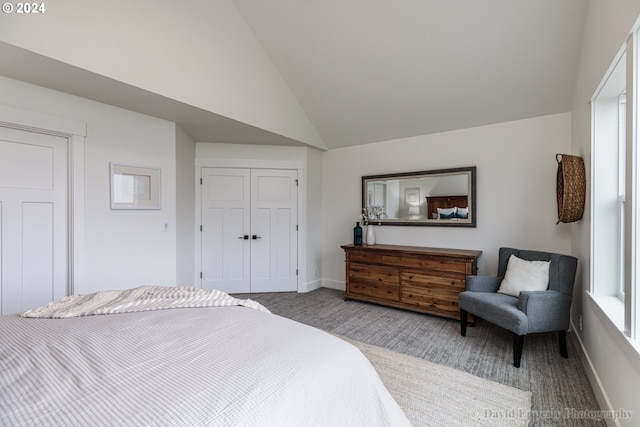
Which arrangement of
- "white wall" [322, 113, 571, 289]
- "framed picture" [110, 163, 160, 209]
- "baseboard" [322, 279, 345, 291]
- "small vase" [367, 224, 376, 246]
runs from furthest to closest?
"baseboard" [322, 279, 345, 291]
"small vase" [367, 224, 376, 246]
"white wall" [322, 113, 571, 289]
"framed picture" [110, 163, 160, 209]

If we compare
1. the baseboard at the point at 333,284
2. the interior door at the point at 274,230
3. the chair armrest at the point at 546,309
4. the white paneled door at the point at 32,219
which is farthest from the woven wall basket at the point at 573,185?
the white paneled door at the point at 32,219

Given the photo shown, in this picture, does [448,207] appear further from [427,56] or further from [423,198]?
[427,56]

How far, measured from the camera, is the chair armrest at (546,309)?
7.57ft

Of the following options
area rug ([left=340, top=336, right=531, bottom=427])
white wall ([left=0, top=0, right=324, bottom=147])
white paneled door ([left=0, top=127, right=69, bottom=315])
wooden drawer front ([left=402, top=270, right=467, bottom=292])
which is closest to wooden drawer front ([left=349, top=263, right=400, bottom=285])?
wooden drawer front ([left=402, top=270, right=467, bottom=292])

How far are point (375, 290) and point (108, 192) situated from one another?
316cm

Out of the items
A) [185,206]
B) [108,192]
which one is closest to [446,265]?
[185,206]

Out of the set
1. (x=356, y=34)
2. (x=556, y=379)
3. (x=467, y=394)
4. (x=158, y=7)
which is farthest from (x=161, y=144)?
(x=556, y=379)

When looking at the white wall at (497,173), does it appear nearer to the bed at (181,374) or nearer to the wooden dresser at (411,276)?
the wooden dresser at (411,276)

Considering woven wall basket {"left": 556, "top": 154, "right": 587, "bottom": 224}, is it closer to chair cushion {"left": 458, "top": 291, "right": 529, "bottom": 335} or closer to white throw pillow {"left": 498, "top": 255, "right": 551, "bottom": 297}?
white throw pillow {"left": 498, "top": 255, "right": 551, "bottom": 297}

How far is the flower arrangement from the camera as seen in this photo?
4270mm

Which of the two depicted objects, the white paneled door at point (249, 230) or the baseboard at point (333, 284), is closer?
the white paneled door at point (249, 230)

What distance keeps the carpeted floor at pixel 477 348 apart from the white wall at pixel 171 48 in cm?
243

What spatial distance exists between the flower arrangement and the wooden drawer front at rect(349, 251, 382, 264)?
60cm

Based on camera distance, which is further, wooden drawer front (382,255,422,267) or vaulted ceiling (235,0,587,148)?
wooden drawer front (382,255,422,267)
